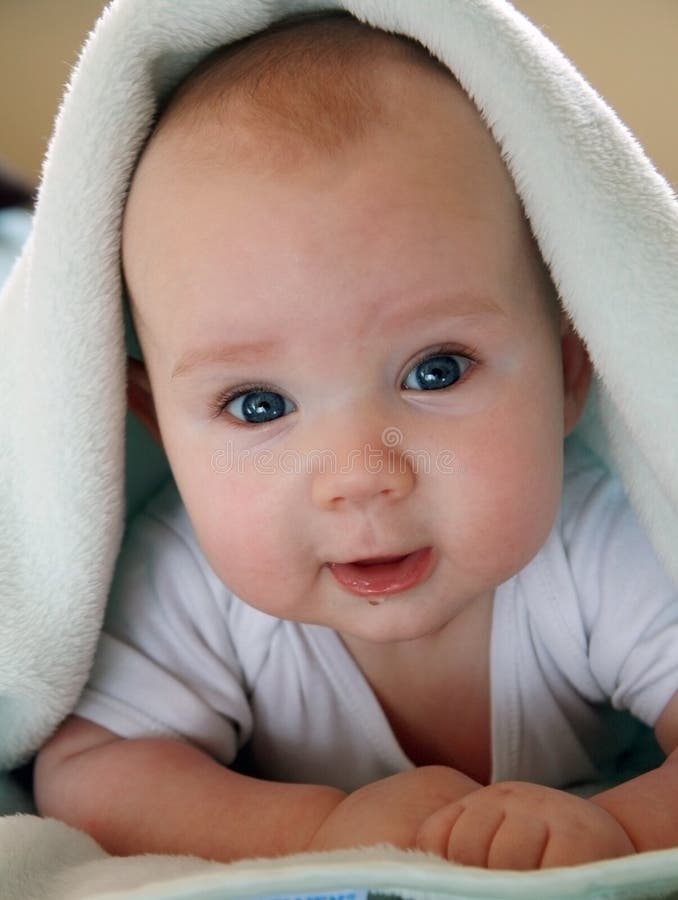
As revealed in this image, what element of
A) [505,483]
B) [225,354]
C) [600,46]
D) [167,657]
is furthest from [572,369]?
[600,46]

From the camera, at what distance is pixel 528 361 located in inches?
28.1

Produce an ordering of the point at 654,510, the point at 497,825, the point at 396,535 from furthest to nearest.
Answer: the point at 654,510 → the point at 396,535 → the point at 497,825

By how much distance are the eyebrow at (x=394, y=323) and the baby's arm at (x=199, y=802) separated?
0.29 meters

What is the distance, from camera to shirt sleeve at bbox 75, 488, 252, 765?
84cm

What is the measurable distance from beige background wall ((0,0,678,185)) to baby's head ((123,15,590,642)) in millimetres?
1256

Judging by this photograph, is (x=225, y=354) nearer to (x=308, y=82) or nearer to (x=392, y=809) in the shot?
(x=308, y=82)

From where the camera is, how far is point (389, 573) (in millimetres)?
719

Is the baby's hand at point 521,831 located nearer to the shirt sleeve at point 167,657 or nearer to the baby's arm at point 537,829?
the baby's arm at point 537,829

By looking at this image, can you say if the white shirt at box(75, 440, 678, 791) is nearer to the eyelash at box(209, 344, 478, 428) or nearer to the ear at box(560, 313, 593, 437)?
the ear at box(560, 313, 593, 437)

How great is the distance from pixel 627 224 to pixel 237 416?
292 mm

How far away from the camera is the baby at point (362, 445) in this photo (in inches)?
26.0

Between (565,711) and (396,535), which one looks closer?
(396,535)

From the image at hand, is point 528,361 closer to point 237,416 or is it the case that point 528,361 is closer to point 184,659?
point 237,416

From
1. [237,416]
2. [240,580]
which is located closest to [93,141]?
[237,416]
